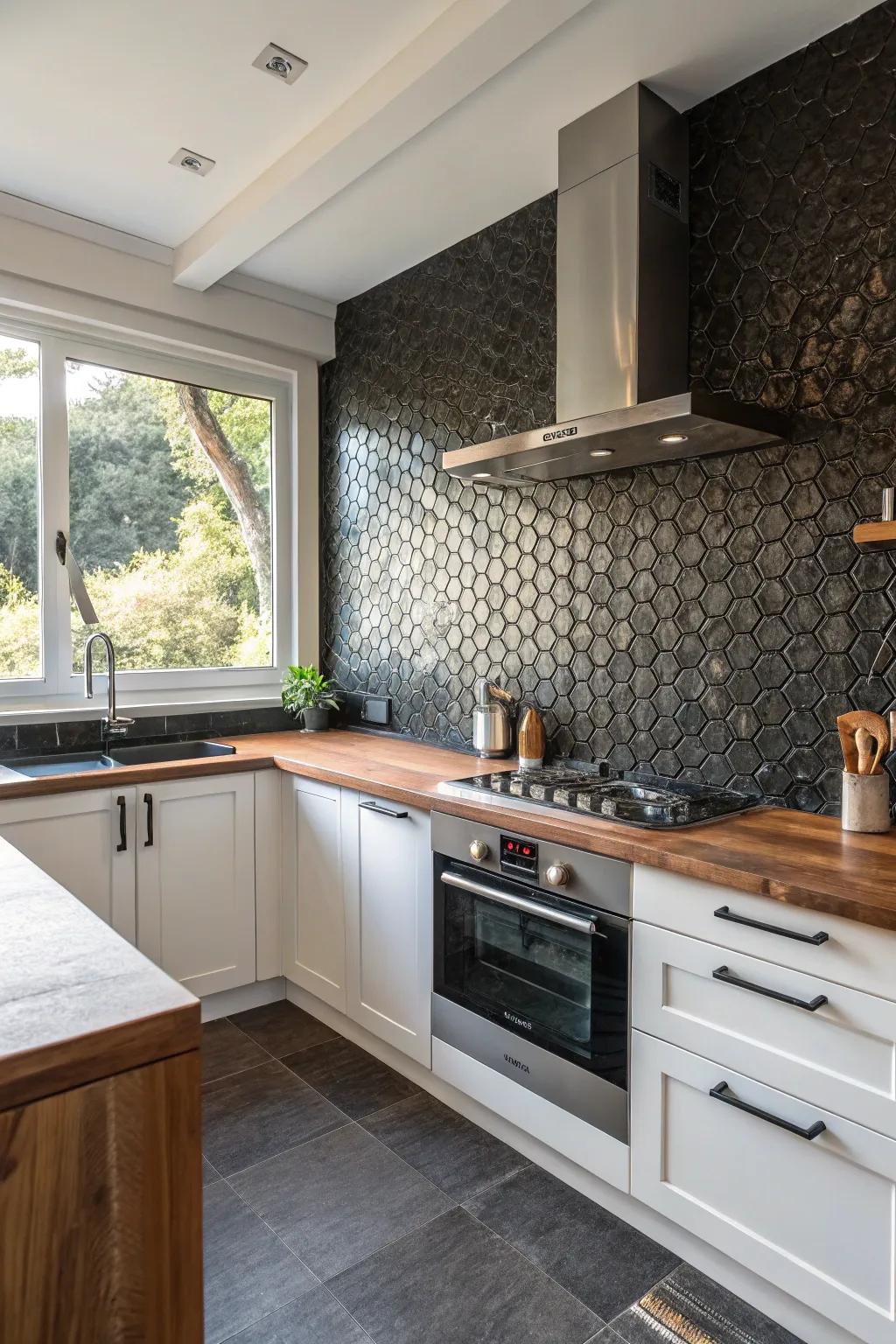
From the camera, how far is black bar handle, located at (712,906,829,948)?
4.73 feet

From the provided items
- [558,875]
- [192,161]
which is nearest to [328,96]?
[192,161]

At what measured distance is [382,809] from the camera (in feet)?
7.98

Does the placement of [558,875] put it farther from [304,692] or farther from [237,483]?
[237,483]

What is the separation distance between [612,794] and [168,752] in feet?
5.87

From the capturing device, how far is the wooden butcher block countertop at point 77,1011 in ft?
2.71

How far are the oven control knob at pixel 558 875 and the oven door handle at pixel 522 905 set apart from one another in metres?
0.06

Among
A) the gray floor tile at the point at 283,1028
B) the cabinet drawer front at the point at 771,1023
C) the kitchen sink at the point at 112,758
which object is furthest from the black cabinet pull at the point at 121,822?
the cabinet drawer front at the point at 771,1023

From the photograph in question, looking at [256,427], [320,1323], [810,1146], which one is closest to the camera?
[810,1146]

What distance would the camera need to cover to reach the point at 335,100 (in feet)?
7.38

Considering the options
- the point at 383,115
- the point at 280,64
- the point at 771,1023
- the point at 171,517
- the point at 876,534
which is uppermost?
the point at 280,64

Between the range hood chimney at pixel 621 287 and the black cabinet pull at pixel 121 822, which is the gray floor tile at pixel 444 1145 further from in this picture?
the range hood chimney at pixel 621 287

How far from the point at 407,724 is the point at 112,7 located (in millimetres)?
2264

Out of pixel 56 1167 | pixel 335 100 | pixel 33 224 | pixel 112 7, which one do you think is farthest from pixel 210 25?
pixel 56 1167

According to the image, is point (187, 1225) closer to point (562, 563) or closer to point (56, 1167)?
point (56, 1167)
